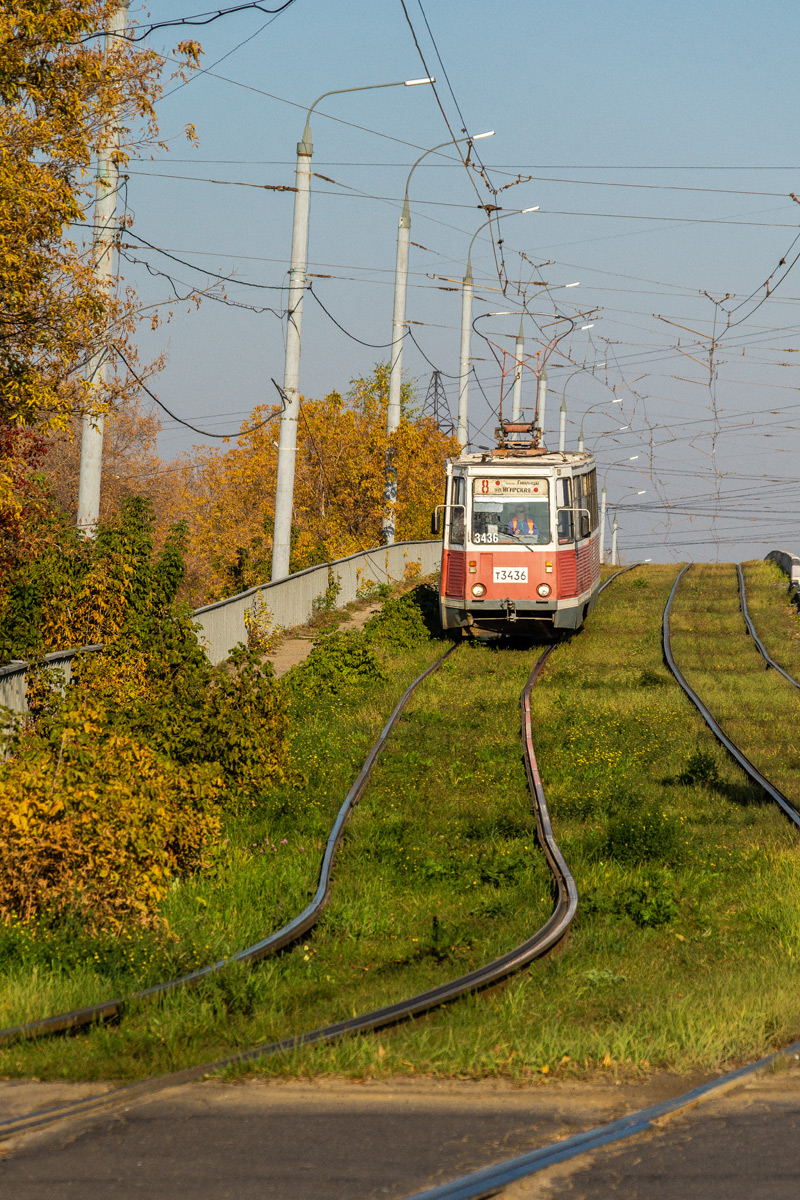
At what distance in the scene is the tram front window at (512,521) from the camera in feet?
72.9

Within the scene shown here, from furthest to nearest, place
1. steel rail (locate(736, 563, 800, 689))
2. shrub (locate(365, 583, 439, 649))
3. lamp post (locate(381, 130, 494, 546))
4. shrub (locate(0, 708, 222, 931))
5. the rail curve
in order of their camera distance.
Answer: lamp post (locate(381, 130, 494, 546)) → shrub (locate(365, 583, 439, 649)) → steel rail (locate(736, 563, 800, 689)) → shrub (locate(0, 708, 222, 931)) → the rail curve

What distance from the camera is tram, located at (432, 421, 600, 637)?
72.8 ft

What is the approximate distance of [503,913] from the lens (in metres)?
8.86

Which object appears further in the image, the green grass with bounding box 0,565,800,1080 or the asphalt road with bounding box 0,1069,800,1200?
the green grass with bounding box 0,565,800,1080

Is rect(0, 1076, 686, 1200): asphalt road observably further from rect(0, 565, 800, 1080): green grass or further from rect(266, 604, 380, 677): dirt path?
rect(266, 604, 380, 677): dirt path

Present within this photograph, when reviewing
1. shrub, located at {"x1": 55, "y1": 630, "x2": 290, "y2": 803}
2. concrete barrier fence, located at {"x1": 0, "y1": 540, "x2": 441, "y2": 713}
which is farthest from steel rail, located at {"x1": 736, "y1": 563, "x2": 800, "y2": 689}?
shrub, located at {"x1": 55, "y1": 630, "x2": 290, "y2": 803}

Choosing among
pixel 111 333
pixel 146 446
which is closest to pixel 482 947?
pixel 111 333

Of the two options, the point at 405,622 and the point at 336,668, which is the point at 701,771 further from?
the point at 405,622

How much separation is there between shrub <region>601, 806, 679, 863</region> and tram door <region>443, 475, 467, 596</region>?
39.0ft

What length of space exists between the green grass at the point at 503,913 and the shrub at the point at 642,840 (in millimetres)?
25

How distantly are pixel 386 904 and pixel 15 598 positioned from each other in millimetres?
7727

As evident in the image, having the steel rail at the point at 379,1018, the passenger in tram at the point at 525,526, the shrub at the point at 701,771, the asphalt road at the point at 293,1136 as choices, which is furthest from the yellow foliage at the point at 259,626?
the asphalt road at the point at 293,1136

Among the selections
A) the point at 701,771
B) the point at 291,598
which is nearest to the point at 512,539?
the point at 291,598

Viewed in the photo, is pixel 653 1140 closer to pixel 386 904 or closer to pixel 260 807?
pixel 386 904
